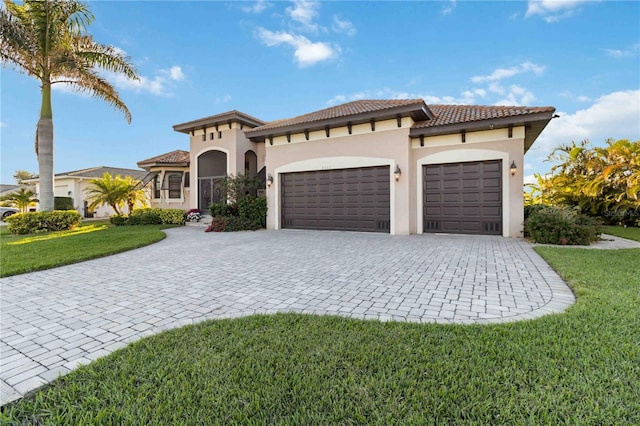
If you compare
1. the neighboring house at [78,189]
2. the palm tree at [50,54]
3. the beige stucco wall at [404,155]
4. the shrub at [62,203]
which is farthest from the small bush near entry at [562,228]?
the neighboring house at [78,189]

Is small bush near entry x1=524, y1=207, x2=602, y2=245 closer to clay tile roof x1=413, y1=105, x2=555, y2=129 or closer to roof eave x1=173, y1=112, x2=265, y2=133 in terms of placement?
clay tile roof x1=413, y1=105, x2=555, y2=129

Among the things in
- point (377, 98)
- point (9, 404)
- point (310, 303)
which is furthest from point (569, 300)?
point (377, 98)

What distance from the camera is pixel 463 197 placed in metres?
11.3

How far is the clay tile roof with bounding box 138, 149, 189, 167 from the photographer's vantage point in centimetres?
1959

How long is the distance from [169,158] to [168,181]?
1605 mm

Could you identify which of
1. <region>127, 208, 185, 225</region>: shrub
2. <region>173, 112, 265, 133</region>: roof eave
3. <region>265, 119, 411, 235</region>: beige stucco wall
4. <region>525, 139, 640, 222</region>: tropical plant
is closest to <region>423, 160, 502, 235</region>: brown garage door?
<region>265, 119, 411, 235</region>: beige stucco wall

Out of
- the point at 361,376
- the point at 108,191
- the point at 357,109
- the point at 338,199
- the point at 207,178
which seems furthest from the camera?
the point at 207,178

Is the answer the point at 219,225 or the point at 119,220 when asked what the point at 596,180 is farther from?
the point at 119,220

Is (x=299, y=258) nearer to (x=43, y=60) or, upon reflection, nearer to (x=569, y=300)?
(x=569, y=300)

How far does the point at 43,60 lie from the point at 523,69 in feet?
68.4

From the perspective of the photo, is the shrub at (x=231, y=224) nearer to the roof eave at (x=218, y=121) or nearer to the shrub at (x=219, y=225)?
the shrub at (x=219, y=225)

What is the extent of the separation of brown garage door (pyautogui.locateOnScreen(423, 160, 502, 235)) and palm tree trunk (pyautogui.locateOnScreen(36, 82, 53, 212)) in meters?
16.6

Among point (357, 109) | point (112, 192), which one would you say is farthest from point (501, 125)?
point (112, 192)

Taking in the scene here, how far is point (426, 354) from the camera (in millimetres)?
2520
